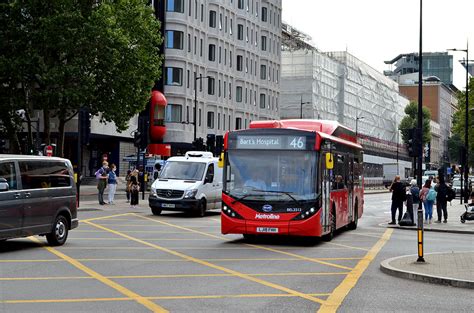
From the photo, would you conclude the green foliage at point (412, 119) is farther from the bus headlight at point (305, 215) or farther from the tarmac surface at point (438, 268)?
the tarmac surface at point (438, 268)

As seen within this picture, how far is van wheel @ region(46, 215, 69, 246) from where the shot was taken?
17.8 meters

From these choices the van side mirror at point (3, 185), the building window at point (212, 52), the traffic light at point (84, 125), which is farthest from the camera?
the building window at point (212, 52)

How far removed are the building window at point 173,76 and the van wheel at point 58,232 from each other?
60732 mm

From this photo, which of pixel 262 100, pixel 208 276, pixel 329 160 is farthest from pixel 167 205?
pixel 262 100

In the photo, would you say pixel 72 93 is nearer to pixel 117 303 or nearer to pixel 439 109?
pixel 117 303

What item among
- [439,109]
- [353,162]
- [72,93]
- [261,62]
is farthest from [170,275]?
[439,109]

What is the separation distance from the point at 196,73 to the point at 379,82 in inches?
2509

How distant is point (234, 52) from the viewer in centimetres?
8925

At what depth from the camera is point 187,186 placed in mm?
30797

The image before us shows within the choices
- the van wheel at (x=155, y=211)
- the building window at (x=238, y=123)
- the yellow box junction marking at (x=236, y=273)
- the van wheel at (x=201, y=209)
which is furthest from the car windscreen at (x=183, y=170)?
the building window at (x=238, y=123)

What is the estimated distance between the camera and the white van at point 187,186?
30.7 metres

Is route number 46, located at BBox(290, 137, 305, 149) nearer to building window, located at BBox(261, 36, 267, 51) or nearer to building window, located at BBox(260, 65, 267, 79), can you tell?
building window, located at BBox(260, 65, 267, 79)

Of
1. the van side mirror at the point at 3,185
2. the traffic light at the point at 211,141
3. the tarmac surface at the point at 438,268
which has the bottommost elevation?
the tarmac surface at the point at 438,268

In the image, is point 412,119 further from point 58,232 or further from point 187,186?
point 58,232
